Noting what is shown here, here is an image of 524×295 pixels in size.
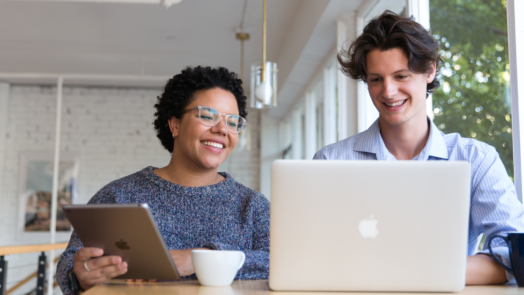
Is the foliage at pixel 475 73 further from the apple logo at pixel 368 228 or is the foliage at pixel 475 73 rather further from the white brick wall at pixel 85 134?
the white brick wall at pixel 85 134

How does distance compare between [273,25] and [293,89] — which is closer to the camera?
[273,25]

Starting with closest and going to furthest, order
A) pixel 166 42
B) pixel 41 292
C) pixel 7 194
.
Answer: pixel 41 292 < pixel 166 42 < pixel 7 194

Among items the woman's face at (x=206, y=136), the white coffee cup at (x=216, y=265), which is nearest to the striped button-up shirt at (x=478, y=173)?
the woman's face at (x=206, y=136)

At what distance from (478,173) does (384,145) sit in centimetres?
31

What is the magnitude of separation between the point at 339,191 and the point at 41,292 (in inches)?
106

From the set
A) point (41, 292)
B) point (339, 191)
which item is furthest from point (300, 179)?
point (41, 292)

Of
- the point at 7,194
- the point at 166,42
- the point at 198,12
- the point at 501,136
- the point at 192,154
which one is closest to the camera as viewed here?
the point at 192,154

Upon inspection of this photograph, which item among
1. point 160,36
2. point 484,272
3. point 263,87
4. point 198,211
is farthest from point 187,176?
point 160,36

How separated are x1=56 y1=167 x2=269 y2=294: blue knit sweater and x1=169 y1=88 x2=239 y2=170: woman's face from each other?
0.09 m

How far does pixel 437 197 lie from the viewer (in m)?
0.93

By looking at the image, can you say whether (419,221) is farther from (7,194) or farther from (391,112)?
(7,194)

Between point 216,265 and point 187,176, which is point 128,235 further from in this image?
point 187,176

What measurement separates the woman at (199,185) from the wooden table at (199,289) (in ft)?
0.82

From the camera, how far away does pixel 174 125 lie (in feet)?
5.45
